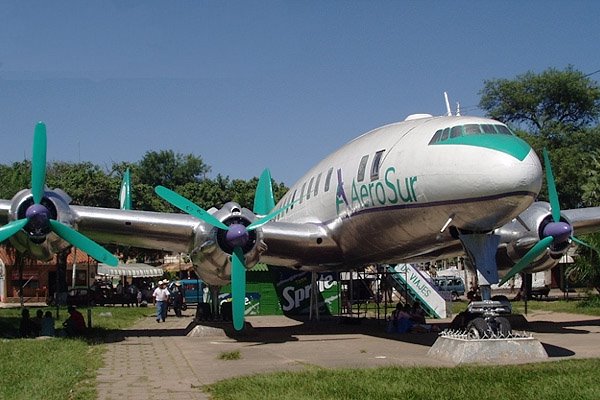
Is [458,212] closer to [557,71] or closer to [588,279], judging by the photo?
[588,279]

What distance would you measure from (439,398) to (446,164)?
5.67 metres

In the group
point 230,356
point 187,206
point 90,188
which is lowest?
point 230,356

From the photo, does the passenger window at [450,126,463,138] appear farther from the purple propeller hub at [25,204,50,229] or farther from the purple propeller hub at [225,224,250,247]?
the purple propeller hub at [25,204,50,229]

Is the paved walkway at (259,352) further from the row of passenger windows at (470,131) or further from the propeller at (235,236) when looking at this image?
the row of passenger windows at (470,131)

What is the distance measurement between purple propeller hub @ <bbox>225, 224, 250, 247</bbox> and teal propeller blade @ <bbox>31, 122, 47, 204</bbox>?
438 cm

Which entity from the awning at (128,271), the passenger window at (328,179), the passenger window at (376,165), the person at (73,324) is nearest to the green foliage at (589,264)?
the passenger window at (328,179)

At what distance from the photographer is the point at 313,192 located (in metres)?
20.2

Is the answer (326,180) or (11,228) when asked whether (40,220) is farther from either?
(326,180)

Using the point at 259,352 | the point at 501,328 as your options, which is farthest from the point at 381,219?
the point at 259,352

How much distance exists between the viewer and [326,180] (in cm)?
1922

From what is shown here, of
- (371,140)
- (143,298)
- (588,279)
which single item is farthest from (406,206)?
(143,298)

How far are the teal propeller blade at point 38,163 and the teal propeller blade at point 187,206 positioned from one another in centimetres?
266

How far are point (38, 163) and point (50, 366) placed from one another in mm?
Result: 5807

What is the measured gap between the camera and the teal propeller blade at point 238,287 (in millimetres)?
15445
